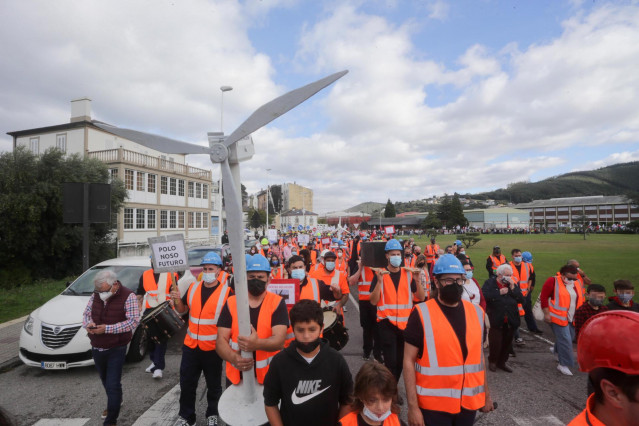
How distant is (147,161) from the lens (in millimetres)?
31578

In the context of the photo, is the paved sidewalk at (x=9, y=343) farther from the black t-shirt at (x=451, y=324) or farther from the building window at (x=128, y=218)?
the building window at (x=128, y=218)

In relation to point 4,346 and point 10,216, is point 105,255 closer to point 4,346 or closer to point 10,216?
point 10,216

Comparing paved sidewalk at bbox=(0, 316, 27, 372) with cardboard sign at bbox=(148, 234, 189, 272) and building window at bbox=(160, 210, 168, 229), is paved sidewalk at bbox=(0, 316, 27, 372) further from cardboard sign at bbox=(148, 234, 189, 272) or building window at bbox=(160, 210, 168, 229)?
building window at bbox=(160, 210, 168, 229)

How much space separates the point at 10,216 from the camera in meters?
14.3

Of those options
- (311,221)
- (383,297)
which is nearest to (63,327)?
(383,297)

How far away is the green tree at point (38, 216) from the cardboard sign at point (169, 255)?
13.4 meters

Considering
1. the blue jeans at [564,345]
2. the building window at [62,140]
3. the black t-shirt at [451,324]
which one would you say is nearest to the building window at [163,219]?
the building window at [62,140]

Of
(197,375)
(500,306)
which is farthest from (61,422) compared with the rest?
(500,306)

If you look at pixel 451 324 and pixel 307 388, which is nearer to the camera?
pixel 307 388

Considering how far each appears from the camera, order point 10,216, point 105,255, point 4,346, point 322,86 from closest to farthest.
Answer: point 322,86 < point 4,346 < point 10,216 < point 105,255

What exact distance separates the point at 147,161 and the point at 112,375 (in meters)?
31.4

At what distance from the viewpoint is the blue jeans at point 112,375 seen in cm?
378

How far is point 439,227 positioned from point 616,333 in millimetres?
84843

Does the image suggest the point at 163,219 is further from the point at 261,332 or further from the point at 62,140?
the point at 261,332
